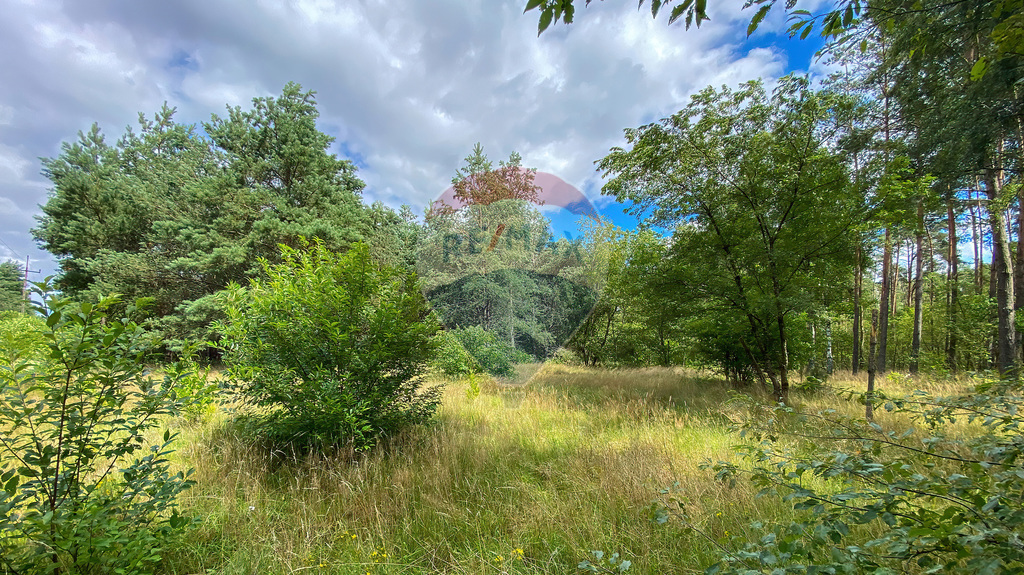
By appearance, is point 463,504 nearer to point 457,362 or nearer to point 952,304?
point 457,362

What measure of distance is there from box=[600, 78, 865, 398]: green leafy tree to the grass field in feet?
10.3

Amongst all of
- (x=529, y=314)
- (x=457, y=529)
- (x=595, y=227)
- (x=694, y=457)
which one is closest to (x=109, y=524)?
(x=457, y=529)

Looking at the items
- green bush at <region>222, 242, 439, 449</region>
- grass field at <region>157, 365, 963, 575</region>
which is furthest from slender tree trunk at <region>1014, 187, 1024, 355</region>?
green bush at <region>222, 242, 439, 449</region>

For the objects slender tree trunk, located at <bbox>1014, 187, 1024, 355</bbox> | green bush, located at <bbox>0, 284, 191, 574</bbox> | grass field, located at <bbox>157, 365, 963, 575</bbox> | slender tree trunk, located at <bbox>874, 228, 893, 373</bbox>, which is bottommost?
grass field, located at <bbox>157, 365, 963, 575</bbox>

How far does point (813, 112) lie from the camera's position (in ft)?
17.6

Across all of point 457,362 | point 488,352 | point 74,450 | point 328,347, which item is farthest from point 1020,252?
point 74,450

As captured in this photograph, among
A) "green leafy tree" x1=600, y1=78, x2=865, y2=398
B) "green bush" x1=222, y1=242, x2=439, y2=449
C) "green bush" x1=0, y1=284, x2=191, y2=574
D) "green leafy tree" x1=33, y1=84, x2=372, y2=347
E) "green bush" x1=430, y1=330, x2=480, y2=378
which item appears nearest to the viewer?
"green bush" x1=0, y1=284, x2=191, y2=574

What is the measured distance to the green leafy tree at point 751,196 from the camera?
5.45 metres

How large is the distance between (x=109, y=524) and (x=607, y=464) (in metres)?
3.45

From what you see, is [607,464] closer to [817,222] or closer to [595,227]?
[595,227]

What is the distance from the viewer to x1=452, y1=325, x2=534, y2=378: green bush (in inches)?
347

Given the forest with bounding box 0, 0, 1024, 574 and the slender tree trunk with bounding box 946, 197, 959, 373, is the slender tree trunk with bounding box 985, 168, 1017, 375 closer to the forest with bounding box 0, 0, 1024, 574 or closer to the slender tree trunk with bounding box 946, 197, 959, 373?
the forest with bounding box 0, 0, 1024, 574

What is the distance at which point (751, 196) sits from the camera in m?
5.88

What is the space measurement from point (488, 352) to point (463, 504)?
21.9 feet
